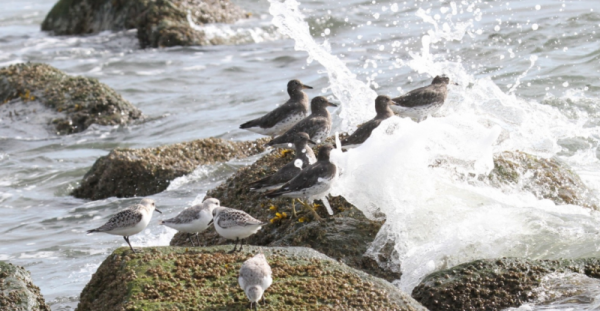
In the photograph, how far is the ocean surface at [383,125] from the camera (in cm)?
747

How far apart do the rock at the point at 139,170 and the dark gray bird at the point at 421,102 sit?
2.70m

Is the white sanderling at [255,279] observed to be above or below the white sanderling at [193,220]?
above

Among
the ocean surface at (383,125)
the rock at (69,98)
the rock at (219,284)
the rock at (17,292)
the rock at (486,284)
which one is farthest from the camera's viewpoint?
the rock at (69,98)

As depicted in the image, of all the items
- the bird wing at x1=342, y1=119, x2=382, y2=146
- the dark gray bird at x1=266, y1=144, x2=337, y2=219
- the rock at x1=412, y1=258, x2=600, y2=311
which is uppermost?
the dark gray bird at x1=266, y1=144, x2=337, y2=219

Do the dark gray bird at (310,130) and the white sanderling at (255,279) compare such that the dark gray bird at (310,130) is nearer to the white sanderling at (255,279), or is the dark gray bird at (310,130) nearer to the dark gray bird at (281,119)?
the dark gray bird at (281,119)

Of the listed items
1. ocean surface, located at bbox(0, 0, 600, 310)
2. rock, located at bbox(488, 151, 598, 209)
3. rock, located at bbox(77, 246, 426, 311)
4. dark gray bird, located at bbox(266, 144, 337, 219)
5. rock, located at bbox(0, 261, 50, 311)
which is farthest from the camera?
rock, located at bbox(488, 151, 598, 209)

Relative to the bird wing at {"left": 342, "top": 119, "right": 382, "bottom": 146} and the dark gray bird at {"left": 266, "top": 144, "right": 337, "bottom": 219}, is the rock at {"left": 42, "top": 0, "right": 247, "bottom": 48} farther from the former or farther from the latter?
the dark gray bird at {"left": 266, "top": 144, "right": 337, "bottom": 219}

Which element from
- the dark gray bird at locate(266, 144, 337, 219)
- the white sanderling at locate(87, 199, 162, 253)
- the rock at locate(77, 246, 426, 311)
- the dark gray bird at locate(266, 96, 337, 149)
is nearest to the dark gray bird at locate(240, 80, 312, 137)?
the dark gray bird at locate(266, 96, 337, 149)

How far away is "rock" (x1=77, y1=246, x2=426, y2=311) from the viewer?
520cm

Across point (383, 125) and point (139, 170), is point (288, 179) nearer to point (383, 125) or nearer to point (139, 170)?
point (383, 125)

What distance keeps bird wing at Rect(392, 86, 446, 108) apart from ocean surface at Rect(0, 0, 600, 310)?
473mm

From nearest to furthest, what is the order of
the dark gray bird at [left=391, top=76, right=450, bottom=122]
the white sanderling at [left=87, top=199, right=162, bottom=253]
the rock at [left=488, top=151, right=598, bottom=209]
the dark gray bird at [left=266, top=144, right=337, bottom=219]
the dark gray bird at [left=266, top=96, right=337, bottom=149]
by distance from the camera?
the white sanderling at [left=87, top=199, right=162, bottom=253] → the dark gray bird at [left=266, top=144, right=337, bottom=219] → the rock at [left=488, top=151, right=598, bottom=209] → the dark gray bird at [left=266, top=96, right=337, bottom=149] → the dark gray bird at [left=391, top=76, right=450, bottom=122]

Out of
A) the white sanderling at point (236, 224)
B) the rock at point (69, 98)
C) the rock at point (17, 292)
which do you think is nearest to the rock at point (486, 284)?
the white sanderling at point (236, 224)

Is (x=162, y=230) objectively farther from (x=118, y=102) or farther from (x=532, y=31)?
(x=532, y=31)
